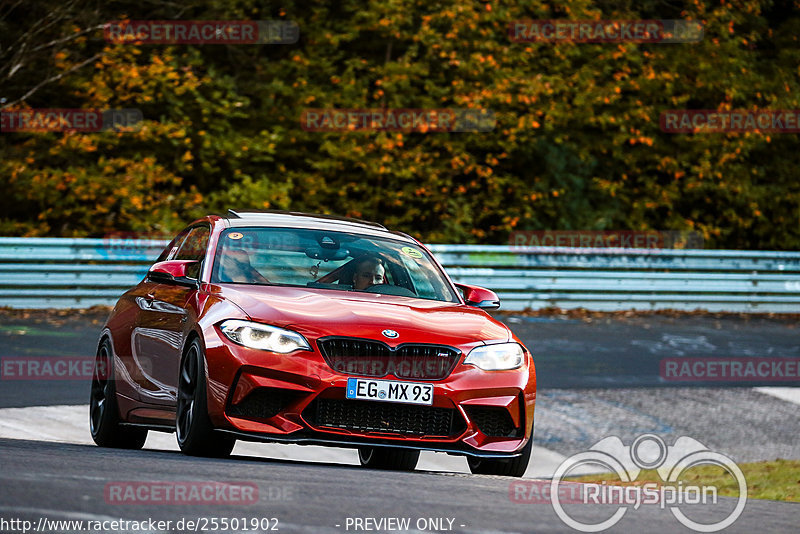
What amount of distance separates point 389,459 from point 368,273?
1.60m

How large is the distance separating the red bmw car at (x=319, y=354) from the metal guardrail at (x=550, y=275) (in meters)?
10.3

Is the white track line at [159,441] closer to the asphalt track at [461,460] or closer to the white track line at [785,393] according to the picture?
the asphalt track at [461,460]

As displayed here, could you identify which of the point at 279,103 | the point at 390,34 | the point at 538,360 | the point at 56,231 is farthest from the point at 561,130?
the point at 538,360

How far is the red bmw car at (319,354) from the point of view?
23.8 feet

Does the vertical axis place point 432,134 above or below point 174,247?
below

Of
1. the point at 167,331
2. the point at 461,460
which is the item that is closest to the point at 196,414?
the point at 167,331

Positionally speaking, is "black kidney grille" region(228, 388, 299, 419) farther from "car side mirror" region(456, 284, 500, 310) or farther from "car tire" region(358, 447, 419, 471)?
"car tire" region(358, 447, 419, 471)

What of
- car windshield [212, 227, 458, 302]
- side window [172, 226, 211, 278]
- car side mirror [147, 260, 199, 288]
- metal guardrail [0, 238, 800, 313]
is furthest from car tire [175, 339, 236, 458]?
metal guardrail [0, 238, 800, 313]

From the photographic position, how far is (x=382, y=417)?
7.33 meters

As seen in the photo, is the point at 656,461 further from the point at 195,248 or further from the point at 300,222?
the point at 195,248

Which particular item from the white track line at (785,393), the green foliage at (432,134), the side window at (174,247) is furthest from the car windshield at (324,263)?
the green foliage at (432,134)

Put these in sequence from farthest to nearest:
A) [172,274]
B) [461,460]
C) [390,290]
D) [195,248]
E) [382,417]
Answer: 1. [461,460]
2. [195,248]
3. [390,290]
4. [172,274]
5. [382,417]

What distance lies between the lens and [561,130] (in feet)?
88.4

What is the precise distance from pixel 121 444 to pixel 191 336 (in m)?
1.82
